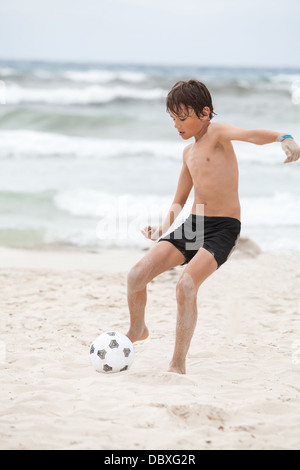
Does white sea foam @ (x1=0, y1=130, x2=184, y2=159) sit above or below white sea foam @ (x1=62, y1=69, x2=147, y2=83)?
below

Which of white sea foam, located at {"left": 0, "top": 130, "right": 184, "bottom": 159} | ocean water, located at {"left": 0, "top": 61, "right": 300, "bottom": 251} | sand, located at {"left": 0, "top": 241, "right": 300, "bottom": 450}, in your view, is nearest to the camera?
sand, located at {"left": 0, "top": 241, "right": 300, "bottom": 450}

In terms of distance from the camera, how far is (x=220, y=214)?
4168 mm

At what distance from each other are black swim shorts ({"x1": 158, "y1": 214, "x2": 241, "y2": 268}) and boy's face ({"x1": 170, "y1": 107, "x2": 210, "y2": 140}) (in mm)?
584

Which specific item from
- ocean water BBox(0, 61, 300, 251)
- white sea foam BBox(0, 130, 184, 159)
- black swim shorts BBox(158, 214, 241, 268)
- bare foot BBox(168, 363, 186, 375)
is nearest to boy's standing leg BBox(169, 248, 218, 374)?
bare foot BBox(168, 363, 186, 375)

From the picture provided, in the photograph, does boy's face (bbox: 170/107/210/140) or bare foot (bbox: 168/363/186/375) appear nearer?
bare foot (bbox: 168/363/186/375)

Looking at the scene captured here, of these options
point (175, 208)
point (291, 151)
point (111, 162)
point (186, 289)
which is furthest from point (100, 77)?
point (291, 151)

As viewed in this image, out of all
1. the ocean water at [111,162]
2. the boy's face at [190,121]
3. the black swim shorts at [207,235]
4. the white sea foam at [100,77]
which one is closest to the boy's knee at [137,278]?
the black swim shorts at [207,235]

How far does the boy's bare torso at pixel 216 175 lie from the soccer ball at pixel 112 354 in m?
1.04

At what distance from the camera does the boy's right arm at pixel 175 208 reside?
14.4ft

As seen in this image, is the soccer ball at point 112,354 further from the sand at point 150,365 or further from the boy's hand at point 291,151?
the boy's hand at point 291,151

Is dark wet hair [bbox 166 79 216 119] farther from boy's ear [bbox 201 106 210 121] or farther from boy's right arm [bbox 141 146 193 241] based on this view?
boy's right arm [bbox 141 146 193 241]

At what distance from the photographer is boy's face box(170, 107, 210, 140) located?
4.12m

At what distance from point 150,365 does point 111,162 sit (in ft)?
36.0

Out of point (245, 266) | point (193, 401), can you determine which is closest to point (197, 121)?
point (193, 401)
